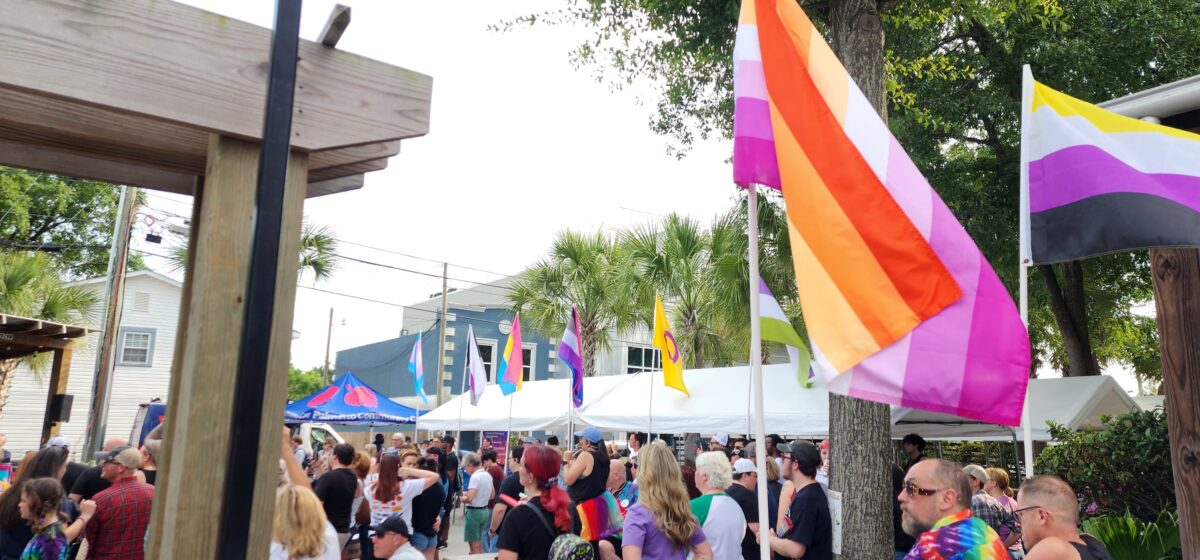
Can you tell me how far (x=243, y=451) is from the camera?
1.56 metres

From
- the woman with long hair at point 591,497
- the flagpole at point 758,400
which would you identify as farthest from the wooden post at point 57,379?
the flagpole at point 758,400

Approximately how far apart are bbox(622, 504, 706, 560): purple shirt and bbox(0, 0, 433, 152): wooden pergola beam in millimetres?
3163

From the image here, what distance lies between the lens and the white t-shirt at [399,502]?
26.6 feet

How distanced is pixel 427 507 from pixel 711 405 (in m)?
5.90

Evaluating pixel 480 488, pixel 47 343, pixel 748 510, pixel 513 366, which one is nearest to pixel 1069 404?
pixel 748 510

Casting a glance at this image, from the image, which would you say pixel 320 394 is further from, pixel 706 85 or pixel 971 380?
pixel 971 380

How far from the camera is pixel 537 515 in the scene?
4.73 metres

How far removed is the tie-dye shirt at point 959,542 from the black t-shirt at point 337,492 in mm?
5358

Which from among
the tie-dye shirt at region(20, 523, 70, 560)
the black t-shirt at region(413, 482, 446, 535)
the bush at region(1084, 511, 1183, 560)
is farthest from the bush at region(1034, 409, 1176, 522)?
the tie-dye shirt at region(20, 523, 70, 560)

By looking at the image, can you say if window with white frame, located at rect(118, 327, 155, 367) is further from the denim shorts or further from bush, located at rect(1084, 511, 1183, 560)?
→ bush, located at rect(1084, 511, 1183, 560)

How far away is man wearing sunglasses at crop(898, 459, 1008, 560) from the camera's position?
10.4ft

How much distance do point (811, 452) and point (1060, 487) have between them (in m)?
2.39

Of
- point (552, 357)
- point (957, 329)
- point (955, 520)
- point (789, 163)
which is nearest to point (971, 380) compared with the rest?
point (957, 329)

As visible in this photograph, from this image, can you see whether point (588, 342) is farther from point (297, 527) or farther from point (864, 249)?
point (864, 249)
